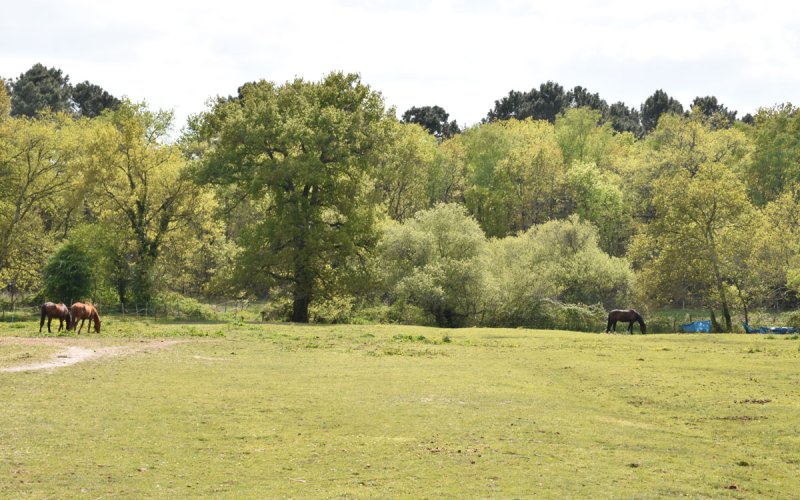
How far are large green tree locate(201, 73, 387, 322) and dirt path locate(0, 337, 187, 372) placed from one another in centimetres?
2486

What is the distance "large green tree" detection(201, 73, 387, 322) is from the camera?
217 ft

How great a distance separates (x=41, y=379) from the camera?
2670 cm

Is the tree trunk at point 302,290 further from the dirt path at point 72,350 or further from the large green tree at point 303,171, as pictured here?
the dirt path at point 72,350

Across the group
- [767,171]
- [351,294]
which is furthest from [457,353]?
[767,171]

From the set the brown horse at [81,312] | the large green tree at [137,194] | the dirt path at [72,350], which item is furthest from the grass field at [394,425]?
the large green tree at [137,194]

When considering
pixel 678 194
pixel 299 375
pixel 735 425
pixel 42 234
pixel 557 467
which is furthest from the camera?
pixel 42 234

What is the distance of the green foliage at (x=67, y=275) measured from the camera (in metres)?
66.2

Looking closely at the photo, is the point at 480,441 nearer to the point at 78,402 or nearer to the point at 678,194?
the point at 78,402

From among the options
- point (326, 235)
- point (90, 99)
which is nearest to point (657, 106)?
point (90, 99)

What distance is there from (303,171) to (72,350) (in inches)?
1252

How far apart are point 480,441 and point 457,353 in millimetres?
21344

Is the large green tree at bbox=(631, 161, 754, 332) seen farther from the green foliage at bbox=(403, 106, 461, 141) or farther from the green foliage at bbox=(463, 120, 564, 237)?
the green foliage at bbox=(403, 106, 461, 141)

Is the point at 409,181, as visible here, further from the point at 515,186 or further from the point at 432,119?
the point at 432,119

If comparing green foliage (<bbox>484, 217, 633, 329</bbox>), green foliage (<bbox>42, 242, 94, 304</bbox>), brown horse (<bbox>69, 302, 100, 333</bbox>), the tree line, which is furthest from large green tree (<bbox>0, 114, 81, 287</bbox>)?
green foliage (<bbox>484, 217, 633, 329</bbox>)
